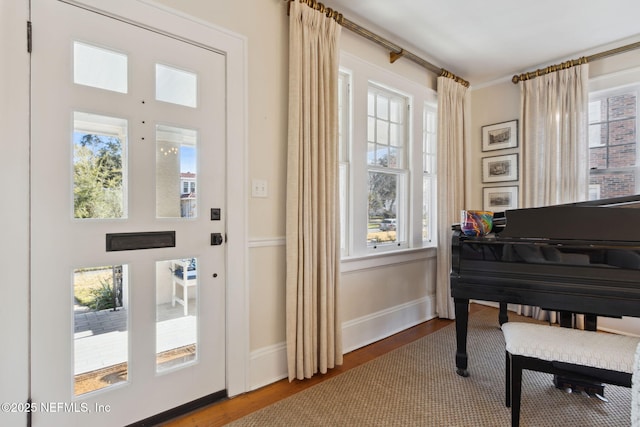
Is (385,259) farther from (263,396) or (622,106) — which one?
(622,106)

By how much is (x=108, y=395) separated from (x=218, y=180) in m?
1.26

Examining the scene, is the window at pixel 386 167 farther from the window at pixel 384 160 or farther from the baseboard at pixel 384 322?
the baseboard at pixel 384 322

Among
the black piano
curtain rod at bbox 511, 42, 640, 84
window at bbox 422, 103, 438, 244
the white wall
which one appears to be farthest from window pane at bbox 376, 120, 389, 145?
the white wall

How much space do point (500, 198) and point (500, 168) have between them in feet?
1.19

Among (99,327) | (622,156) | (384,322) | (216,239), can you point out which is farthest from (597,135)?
(99,327)

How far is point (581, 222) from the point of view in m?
1.95

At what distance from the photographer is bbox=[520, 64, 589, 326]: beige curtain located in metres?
3.09

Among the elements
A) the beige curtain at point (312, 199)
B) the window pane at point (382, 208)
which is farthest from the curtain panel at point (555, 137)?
the beige curtain at point (312, 199)

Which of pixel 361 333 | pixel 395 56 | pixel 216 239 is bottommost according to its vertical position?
pixel 361 333

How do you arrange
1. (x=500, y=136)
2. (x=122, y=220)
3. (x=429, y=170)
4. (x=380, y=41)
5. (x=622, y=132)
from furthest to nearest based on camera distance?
(x=500, y=136) < (x=429, y=170) < (x=622, y=132) < (x=380, y=41) < (x=122, y=220)

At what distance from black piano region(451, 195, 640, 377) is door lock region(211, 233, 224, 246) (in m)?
1.56

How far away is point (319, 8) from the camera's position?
2.23m

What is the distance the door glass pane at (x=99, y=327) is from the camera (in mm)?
1526

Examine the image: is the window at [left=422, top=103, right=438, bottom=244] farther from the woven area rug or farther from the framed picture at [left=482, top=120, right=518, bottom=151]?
the woven area rug
